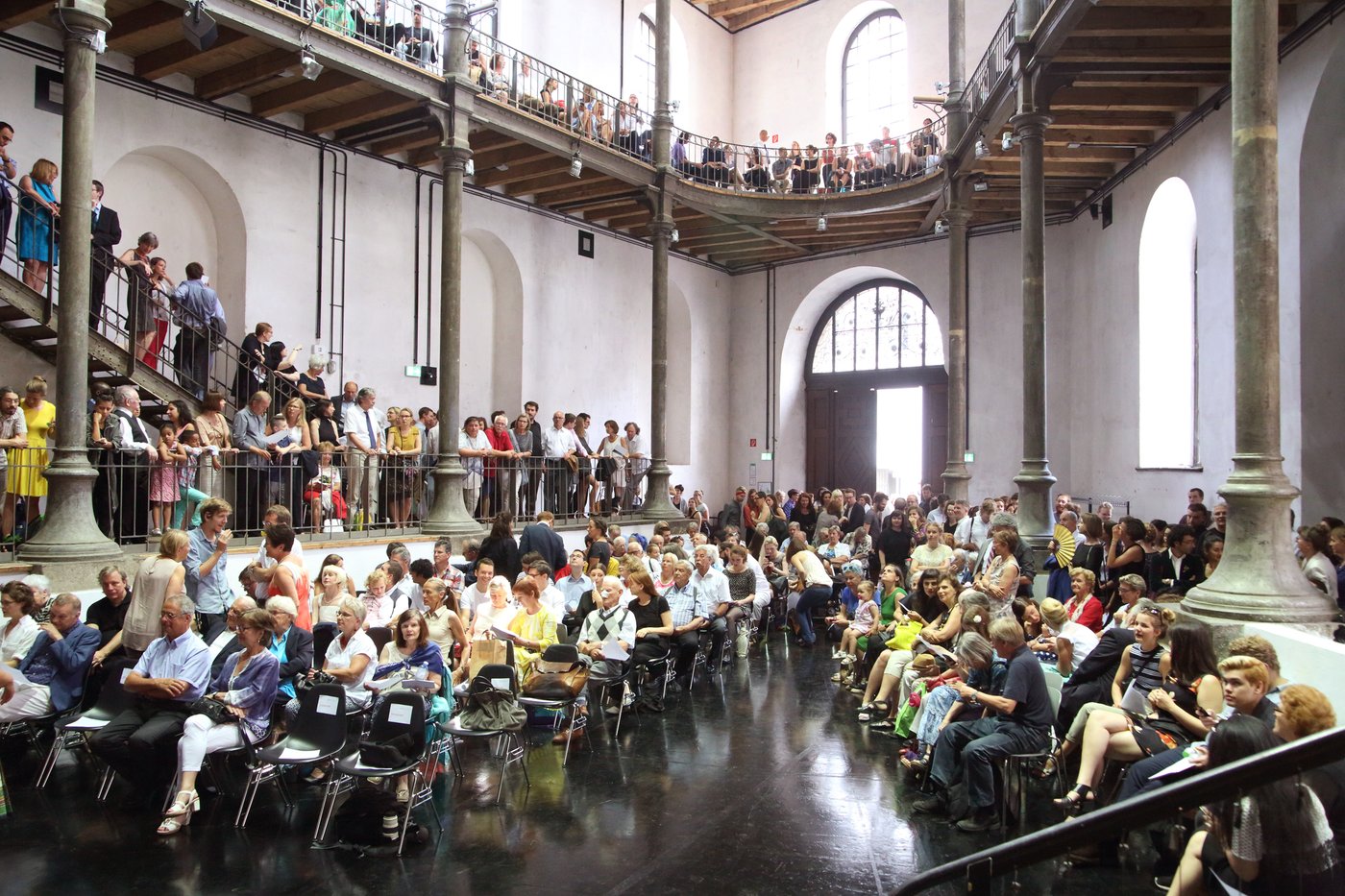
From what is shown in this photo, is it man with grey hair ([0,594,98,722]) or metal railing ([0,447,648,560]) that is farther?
metal railing ([0,447,648,560])

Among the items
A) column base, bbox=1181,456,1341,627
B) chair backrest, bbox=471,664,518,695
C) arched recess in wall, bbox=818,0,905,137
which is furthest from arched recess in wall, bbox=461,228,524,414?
column base, bbox=1181,456,1341,627

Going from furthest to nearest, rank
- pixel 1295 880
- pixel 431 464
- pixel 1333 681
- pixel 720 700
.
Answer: pixel 431 464 < pixel 720 700 < pixel 1333 681 < pixel 1295 880

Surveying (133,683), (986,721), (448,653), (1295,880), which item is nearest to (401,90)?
(448,653)

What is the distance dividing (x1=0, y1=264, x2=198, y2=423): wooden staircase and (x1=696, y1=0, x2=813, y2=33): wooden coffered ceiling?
49.8ft

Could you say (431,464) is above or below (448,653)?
Result: above

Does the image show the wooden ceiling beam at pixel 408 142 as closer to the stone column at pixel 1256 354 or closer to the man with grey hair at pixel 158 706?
the man with grey hair at pixel 158 706

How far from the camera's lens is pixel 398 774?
17.2 feet

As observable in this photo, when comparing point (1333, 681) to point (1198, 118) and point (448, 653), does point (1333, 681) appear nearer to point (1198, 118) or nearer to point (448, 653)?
point (448, 653)

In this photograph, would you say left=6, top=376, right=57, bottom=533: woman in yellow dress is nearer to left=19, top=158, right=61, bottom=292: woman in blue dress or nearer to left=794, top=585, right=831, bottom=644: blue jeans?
left=19, top=158, right=61, bottom=292: woman in blue dress

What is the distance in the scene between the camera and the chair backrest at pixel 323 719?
18.7 feet

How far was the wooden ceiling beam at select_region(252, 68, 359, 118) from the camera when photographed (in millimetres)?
12148

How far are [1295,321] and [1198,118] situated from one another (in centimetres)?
343

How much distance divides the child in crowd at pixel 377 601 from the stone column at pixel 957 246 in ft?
33.4

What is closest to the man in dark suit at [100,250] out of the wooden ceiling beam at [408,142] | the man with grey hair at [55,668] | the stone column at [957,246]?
the wooden ceiling beam at [408,142]
